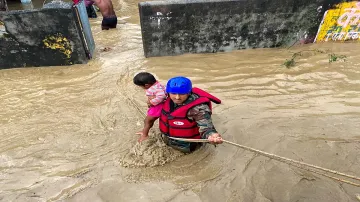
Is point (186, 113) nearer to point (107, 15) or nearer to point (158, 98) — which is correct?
point (158, 98)

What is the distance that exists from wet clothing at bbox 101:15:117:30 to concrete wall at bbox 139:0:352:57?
2.30 meters

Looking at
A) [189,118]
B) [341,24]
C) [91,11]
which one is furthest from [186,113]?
[91,11]

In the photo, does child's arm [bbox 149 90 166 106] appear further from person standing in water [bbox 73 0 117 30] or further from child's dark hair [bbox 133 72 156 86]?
person standing in water [bbox 73 0 117 30]

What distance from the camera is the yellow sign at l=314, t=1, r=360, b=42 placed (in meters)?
5.28

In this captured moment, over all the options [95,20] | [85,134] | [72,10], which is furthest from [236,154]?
[95,20]

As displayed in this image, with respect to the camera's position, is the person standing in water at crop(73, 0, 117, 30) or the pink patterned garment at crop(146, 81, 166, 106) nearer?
the pink patterned garment at crop(146, 81, 166, 106)

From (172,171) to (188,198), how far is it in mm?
401

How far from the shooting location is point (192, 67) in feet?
16.5

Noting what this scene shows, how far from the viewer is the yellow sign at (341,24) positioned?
208 inches

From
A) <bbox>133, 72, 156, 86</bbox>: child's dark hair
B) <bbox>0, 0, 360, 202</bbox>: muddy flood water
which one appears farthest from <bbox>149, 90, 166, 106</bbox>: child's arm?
<bbox>0, 0, 360, 202</bbox>: muddy flood water

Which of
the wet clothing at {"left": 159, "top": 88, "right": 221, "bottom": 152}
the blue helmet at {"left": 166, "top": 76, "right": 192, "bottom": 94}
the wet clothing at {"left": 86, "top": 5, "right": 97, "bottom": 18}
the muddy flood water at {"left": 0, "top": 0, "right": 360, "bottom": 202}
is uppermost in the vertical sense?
the blue helmet at {"left": 166, "top": 76, "right": 192, "bottom": 94}

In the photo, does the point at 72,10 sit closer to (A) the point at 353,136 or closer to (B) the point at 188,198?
(B) the point at 188,198

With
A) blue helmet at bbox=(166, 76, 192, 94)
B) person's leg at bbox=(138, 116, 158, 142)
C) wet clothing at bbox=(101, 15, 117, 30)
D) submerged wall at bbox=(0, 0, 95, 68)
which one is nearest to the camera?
blue helmet at bbox=(166, 76, 192, 94)

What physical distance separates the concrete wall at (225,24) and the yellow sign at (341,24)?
15 centimetres
